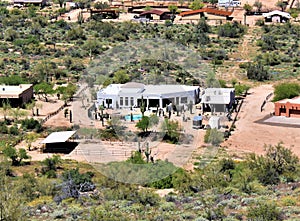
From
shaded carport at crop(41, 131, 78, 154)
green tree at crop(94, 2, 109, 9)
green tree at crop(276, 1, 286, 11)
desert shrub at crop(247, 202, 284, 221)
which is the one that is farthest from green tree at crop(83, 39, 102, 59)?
desert shrub at crop(247, 202, 284, 221)

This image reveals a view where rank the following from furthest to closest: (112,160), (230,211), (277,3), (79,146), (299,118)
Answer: (277,3), (299,118), (79,146), (112,160), (230,211)

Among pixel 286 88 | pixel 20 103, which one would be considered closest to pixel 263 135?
pixel 286 88

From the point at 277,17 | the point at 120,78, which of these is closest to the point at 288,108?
the point at 120,78

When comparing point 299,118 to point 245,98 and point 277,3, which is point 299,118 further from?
point 277,3

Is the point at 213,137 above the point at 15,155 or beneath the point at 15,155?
beneath

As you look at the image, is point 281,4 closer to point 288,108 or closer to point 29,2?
point 29,2
